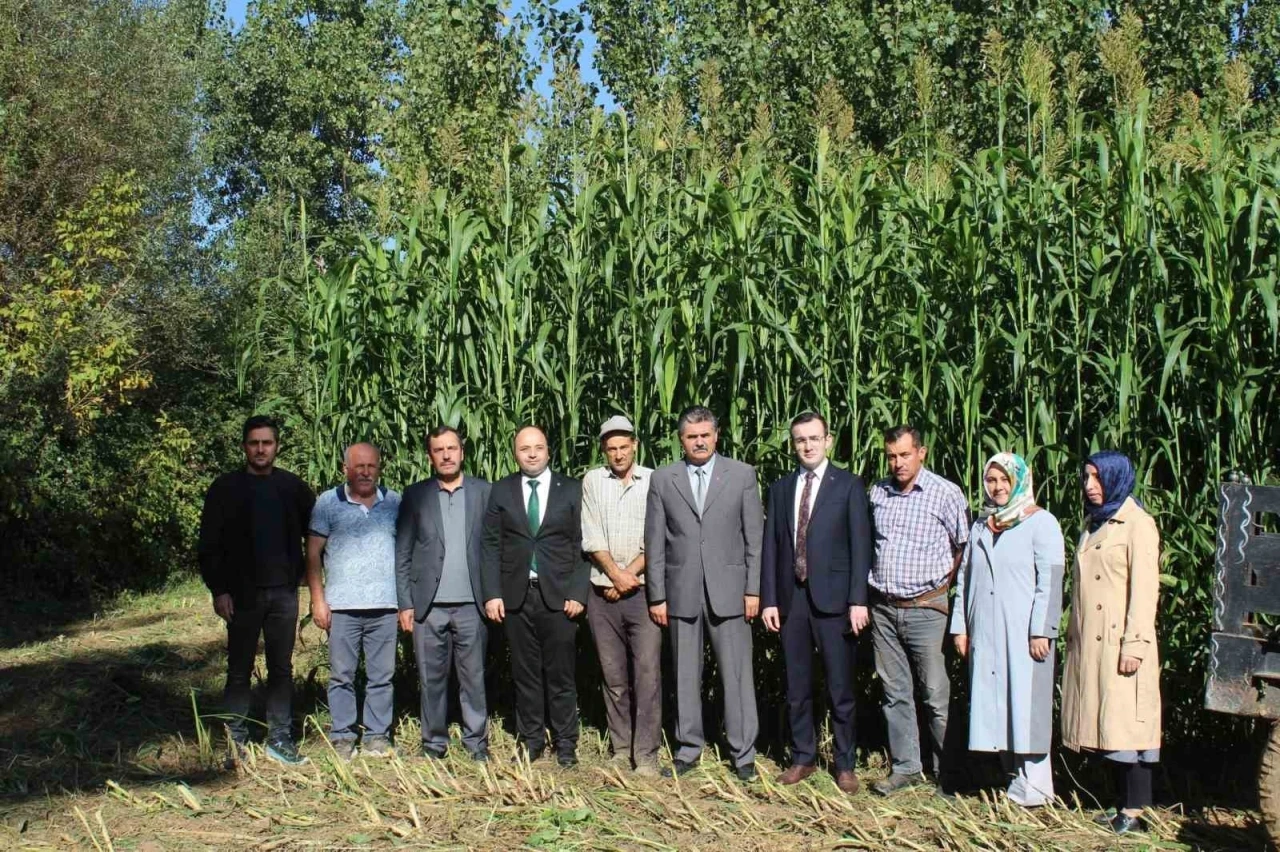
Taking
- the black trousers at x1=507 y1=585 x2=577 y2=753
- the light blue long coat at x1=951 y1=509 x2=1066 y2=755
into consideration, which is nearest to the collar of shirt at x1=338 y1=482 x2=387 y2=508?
the black trousers at x1=507 y1=585 x2=577 y2=753

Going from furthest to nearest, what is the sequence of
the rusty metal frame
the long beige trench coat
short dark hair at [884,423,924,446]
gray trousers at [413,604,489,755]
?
gray trousers at [413,604,489,755] < short dark hair at [884,423,924,446] < the long beige trench coat < the rusty metal frame

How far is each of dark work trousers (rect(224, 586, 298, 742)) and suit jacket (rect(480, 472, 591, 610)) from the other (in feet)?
3.78

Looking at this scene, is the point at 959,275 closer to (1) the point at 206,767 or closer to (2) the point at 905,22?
(1) the point at 206,767

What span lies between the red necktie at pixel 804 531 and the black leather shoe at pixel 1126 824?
170 centimetres

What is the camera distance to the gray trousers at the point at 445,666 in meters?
6.67

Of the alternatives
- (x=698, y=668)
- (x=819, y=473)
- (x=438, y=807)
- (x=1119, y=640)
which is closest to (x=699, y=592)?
(x=698, y=668)

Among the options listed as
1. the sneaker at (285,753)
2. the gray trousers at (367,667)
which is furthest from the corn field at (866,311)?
the sneaker at (285,753)

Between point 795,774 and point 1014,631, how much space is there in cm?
126

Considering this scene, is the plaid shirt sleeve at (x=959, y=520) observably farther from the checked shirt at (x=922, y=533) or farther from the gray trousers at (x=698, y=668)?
the gray trousers at (x=698, y=668)

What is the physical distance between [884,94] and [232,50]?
80.2ft

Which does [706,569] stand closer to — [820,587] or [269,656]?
[820,587]

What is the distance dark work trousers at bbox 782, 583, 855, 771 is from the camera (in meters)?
6.03

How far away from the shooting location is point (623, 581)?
6.44 m

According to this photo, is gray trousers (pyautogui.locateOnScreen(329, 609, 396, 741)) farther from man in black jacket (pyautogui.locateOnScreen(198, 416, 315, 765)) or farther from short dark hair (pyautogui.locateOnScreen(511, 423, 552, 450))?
short dark hair (pyautogui.locateOnScreen(511, 423, 552, 450))
